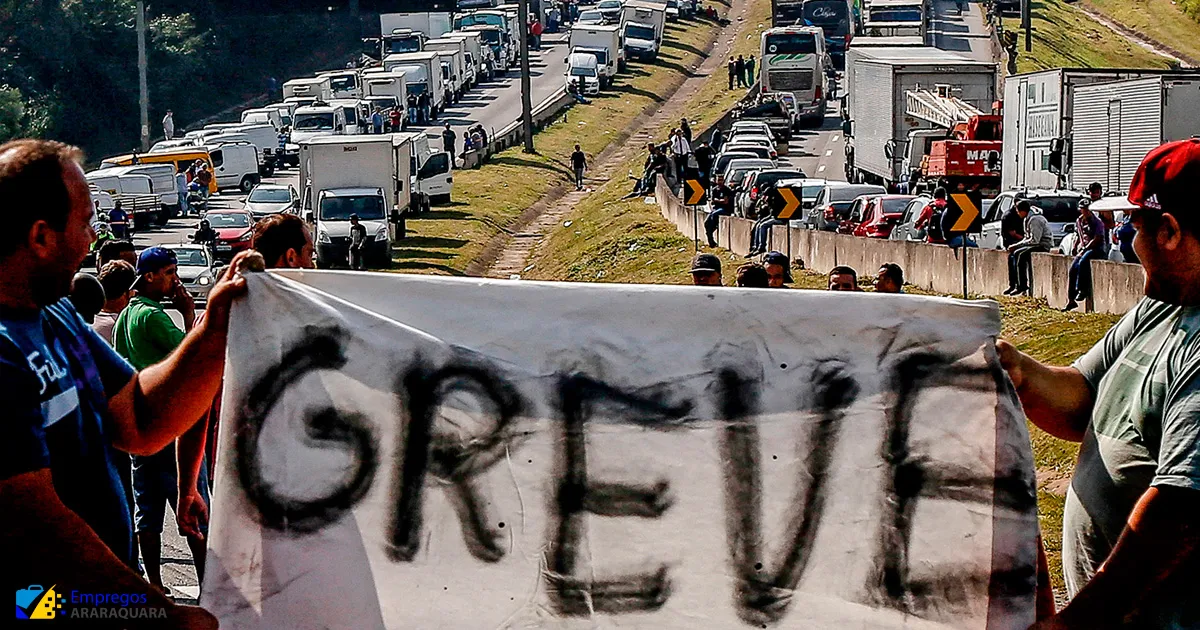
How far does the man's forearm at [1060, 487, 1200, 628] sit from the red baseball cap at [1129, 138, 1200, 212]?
70 centimetres

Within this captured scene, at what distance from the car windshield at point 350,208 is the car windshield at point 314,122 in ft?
82.0

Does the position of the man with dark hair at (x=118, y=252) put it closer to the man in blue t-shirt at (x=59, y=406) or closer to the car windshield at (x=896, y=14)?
the man in blue t-shirt at (x=59, y=406)

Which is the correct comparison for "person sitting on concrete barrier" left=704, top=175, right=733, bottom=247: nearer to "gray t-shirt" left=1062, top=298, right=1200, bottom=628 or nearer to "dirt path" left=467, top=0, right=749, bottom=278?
"dirt path" left=467, top=0, right=749, bottom=278

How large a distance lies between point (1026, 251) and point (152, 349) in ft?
57.5

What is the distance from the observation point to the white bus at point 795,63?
74.2 m

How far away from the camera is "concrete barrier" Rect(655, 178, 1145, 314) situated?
2114 cm

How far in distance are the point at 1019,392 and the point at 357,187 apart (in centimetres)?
4400

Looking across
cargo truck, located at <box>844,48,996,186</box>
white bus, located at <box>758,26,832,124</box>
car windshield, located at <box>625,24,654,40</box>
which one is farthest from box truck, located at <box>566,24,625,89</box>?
cargo truck, located at <box>844,48,996,186</box>

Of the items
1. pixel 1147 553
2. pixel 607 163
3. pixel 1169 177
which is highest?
pixel 1169 177

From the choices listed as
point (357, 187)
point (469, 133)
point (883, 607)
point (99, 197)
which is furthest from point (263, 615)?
point (469, 133)

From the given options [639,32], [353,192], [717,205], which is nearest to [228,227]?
[353,192]

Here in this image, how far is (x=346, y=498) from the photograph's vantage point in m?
5.02

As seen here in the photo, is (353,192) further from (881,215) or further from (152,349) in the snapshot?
(152,349)

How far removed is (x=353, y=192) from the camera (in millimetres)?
47000
